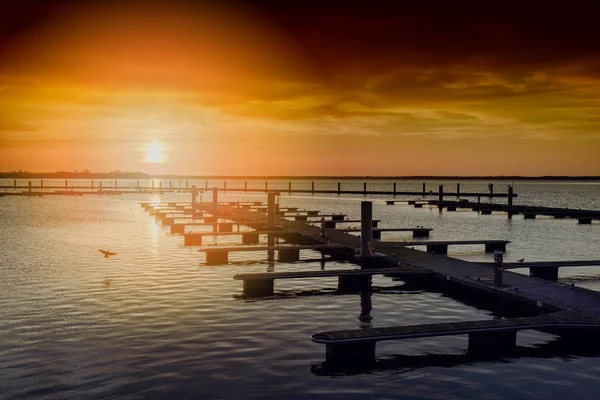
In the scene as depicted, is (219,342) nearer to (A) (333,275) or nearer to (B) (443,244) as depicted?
(A) (333,275)

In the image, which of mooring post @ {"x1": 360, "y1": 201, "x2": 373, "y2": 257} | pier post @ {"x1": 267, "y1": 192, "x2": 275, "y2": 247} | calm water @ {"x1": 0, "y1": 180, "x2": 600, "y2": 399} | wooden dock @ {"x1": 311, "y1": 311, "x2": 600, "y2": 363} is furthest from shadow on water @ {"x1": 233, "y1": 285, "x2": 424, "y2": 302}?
pier post @ {"x1": 267, "y1": 192, "x2": 275, "y2": 247}

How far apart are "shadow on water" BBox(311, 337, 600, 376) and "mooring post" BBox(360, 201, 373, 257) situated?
9388 mm

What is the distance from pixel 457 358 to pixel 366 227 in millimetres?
10344

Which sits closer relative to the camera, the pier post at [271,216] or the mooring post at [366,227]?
the mooring post at [366,227]

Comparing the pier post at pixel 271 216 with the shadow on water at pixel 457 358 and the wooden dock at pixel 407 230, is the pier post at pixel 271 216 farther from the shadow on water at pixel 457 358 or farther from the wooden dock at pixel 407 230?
the shadow on water at pixel 457 358

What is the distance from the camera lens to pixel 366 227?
906 inches

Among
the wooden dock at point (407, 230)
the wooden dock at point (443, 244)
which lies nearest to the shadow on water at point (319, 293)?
the wooden dock at point (443, 244)

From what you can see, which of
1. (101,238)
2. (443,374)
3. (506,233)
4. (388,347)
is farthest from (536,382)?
(506,233)

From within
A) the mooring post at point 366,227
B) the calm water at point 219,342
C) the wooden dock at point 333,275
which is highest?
the mooring post at point 366,227

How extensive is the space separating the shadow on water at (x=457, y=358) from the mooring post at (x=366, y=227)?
9.39m

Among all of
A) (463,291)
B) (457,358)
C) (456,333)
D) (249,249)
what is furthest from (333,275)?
(456,333)

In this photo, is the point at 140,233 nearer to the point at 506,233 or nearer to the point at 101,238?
the point at 101,238

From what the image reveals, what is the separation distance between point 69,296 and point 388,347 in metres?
11.0

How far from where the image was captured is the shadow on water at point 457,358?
40.0 feet
